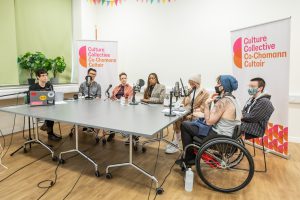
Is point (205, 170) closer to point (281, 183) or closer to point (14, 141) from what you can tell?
point (281, 183)

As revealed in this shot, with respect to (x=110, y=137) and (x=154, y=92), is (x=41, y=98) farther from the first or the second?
(x=154, y=92)

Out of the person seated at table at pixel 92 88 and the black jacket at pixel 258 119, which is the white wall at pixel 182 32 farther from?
the black jacket at pixel 258 119

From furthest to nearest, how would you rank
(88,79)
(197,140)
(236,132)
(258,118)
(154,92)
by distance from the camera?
(88,79) < (154,92) < (258,118) < (197,140) < (236,132)

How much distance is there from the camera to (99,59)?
15.2 ft

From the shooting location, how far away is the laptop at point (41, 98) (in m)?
2.91

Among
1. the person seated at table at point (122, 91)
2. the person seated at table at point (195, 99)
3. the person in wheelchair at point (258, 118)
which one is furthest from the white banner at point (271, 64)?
the person seated at table at point (122, 91)

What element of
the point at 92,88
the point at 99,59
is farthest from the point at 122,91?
the point at 99,59

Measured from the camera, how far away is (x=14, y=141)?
3607 mm

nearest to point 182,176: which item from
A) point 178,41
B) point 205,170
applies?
point 205,170

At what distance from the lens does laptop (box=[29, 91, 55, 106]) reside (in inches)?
114

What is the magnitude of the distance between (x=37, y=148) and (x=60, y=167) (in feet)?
2.71

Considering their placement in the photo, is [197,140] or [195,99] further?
[195,99]

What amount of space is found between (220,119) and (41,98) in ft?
7.43

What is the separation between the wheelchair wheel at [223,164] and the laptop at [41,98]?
81.9 inches
